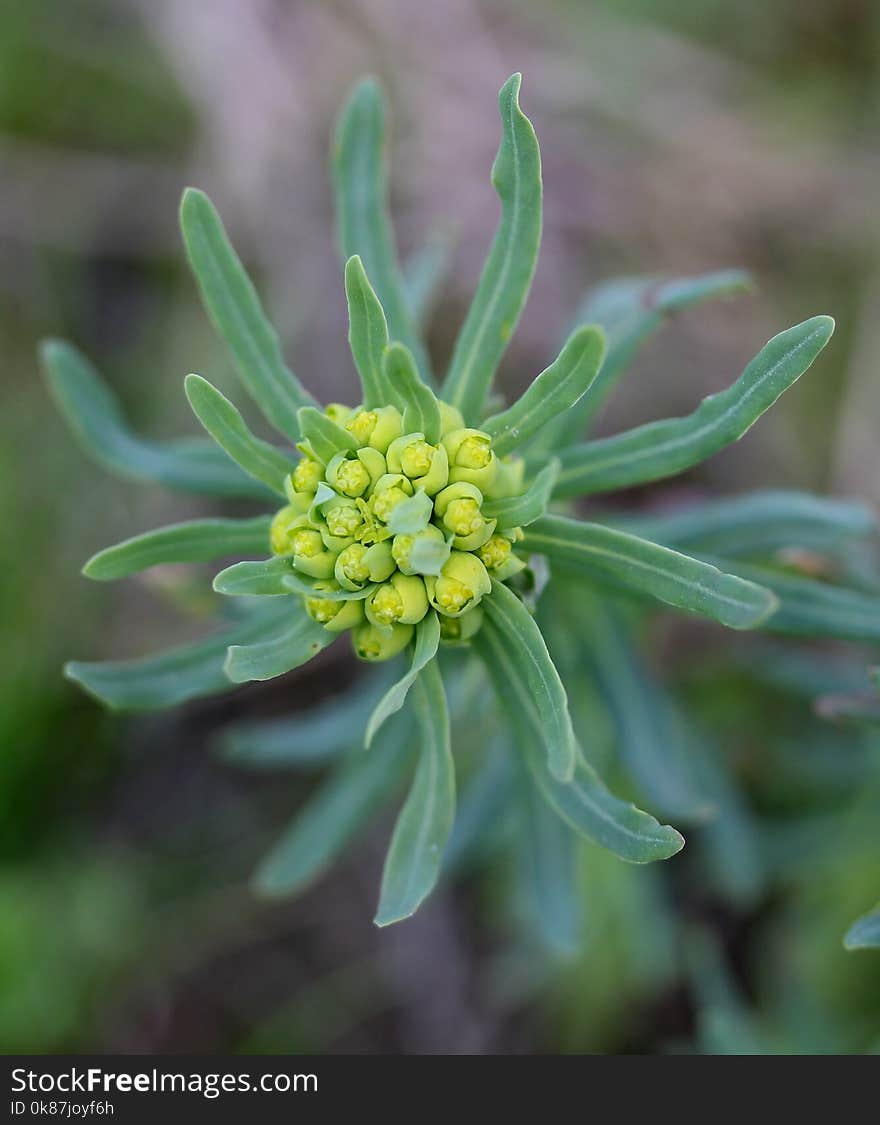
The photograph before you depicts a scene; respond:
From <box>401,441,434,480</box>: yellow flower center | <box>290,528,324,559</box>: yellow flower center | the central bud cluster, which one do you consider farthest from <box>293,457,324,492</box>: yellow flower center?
<box>401,441,434,480</box>: yellow flower center

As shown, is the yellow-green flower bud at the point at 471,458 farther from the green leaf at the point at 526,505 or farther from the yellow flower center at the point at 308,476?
the yellow flower center at the point at 308,476

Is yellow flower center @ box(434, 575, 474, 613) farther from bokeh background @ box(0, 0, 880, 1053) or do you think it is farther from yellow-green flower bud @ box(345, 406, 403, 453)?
bokeh background @ box(0, 0, 880, 1053)

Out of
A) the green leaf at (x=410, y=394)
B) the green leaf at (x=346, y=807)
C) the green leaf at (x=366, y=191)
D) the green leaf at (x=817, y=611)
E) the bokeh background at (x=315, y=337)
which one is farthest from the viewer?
the bokeh background at (x=315, y=337)

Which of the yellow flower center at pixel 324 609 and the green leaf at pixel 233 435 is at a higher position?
the green leaf at pixel 233 435

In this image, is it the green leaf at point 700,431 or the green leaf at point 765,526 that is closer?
the green leaf at point 700,431

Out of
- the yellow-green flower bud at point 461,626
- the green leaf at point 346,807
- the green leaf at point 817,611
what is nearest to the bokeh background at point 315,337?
the green leaf at point 346,807

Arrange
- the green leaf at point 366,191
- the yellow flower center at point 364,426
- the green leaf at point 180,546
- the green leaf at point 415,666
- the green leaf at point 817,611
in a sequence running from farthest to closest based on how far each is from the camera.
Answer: the green leaf at point 366,191 → the green leaf at point 817,611 → the green leaf at point 180,546 → the yellow flower center at point 364,426 → the green leaf at point 415,666

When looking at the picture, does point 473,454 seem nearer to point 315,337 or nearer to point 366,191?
point 366,191
